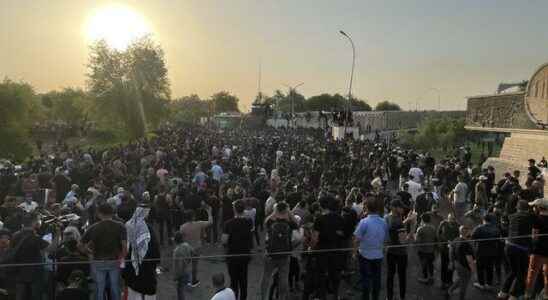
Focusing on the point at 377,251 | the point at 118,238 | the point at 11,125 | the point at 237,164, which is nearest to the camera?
the point at 118,238

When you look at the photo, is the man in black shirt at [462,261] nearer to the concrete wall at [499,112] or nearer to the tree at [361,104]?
the concrete wall at [499,112]

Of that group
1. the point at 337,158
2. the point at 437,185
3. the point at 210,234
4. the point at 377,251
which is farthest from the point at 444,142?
the point at 377,251

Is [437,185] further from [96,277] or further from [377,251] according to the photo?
[96,277]

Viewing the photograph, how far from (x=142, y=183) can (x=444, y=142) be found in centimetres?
4014

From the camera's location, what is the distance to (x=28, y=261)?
641 centimetres

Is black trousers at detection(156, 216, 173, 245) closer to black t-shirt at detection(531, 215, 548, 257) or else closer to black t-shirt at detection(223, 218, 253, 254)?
black t-shirt at detection(223, 218, 253, 254)

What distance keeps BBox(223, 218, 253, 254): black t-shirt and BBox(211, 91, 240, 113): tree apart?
152m

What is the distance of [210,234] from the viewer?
40.1 feet

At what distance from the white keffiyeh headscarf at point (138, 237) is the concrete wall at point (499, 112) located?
70.0ft

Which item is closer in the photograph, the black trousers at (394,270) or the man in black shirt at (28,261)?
the man in black shirt at (28,261)

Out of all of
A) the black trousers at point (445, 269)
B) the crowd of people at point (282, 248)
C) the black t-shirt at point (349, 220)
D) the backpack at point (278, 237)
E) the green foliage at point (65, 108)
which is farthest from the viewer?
the green foliage at point (65, 108)

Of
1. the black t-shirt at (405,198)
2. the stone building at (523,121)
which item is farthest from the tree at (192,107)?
the black t-shirt at (405,198)

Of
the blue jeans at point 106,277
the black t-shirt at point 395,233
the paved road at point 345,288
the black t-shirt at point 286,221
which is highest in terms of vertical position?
the black t-shirt at point 286,221

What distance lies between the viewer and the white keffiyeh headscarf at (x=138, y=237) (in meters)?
6.34
